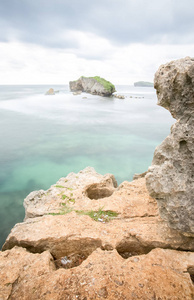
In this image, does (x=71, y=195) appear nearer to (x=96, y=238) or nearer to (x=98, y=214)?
(x=98, y=214)

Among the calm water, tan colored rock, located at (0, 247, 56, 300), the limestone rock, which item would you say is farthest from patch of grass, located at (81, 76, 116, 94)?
tan colored rock, located at (0, 247, 56, 300)

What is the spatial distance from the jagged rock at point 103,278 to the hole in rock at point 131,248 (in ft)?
1.53

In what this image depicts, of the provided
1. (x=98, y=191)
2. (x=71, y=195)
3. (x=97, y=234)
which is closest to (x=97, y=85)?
(x=98, y=191)

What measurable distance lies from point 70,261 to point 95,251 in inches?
32.1

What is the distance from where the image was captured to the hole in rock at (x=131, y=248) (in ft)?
14.1

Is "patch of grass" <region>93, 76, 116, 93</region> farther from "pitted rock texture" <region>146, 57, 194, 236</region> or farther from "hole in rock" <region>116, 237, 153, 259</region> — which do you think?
"hole in rock" <region>116, 237, 153, 259</region>

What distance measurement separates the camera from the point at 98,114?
30812mm

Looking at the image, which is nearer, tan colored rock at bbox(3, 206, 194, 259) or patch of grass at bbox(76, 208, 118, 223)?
tan colored rock at bbox(3, 206, 194, 259)

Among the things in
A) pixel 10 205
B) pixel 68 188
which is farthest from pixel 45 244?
pixel 10 205

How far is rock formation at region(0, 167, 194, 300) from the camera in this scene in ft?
10.4

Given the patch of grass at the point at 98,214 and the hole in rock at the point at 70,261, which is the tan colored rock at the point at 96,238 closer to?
the hole in rock at the point at 70,261

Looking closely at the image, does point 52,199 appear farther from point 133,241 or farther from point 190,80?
point 190,80

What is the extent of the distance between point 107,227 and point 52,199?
2.27m

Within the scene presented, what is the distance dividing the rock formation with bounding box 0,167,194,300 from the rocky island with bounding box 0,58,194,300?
16mm
